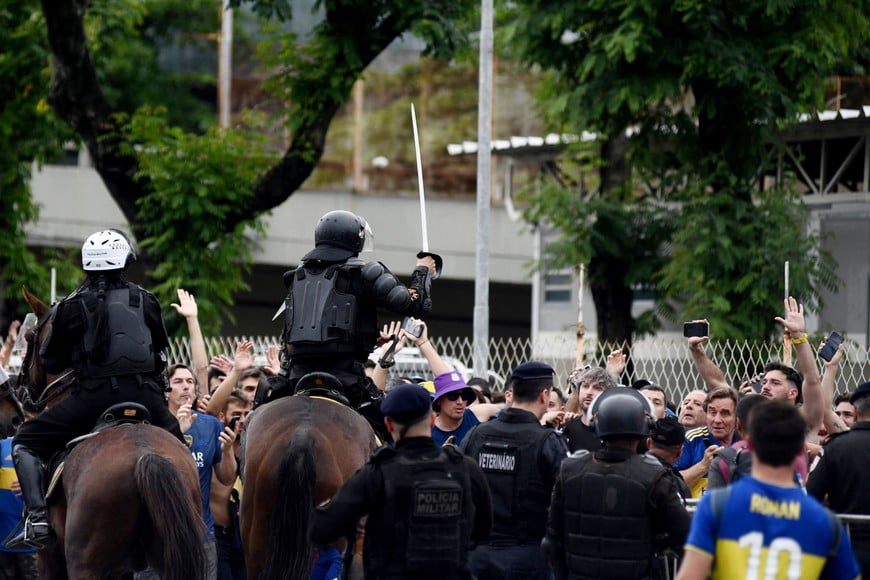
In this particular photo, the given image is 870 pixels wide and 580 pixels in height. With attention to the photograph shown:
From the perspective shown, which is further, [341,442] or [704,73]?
[704,73]

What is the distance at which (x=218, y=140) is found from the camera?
2091 centimetres

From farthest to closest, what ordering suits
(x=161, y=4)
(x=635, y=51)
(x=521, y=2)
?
(x=161, y=4), (x=521, y=2), (x=635, y=51)

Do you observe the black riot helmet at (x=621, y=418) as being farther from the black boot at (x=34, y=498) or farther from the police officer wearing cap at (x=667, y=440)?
the black boot at (x=34, y=498)

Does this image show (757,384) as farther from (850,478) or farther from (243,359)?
(243,359)

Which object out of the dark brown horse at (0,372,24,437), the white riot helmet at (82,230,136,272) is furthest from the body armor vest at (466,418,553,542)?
the dark brown horse at (0,372,24,437)

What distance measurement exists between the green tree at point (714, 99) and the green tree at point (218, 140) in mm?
1654

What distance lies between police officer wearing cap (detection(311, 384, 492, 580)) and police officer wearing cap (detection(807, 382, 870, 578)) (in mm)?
2495

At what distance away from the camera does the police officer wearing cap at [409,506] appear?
727cm

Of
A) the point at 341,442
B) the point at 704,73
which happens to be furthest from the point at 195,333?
the point at 704,73

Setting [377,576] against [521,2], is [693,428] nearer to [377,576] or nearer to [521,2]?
[377,576]

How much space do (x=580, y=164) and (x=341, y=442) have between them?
589 inches

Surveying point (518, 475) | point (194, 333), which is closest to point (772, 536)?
point (518, 475)

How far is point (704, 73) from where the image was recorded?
63.7ft

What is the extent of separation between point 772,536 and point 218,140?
1588 cm
